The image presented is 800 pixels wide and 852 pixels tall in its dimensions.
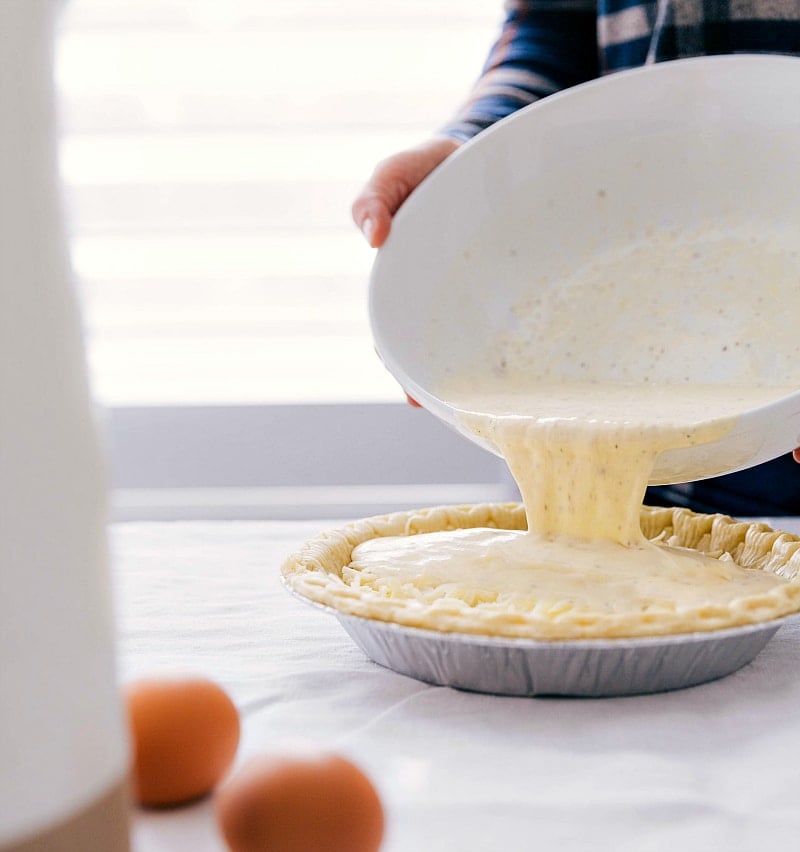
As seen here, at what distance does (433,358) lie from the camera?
1.08 metres

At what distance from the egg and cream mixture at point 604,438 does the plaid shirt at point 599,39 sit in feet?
1.11

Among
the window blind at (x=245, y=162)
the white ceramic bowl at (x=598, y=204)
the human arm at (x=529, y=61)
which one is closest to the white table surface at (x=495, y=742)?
the white ceramic bowl at (x=598, y=204)

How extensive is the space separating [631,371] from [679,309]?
0.26ft

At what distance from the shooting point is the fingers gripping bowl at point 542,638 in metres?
0.71

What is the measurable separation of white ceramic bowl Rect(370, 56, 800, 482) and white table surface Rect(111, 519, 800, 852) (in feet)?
1.00

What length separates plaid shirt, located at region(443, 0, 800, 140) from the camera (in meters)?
1.31

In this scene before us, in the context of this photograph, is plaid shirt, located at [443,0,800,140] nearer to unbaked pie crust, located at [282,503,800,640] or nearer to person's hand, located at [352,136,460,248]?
person's hand, located at [352,136,460,248]

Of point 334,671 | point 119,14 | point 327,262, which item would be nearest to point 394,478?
point 327,262

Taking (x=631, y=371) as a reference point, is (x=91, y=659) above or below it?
above

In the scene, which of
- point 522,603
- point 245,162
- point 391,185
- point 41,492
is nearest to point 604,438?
point 522,603

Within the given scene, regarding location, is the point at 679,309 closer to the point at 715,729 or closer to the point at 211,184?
the point at 715,729

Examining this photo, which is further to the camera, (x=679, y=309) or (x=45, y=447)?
(x=679, y=309)

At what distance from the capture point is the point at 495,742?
682 mm

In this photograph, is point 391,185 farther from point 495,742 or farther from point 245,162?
point 245,162
